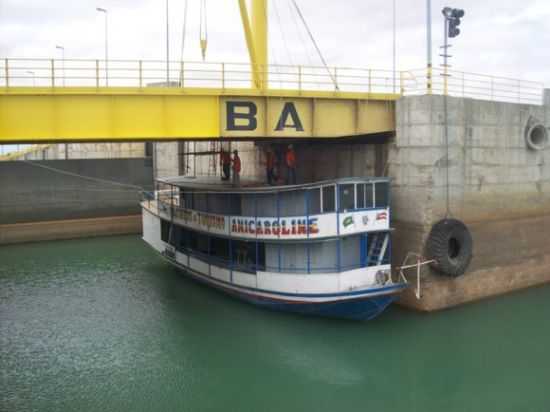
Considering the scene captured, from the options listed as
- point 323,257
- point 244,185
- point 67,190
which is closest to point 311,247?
point 323,257

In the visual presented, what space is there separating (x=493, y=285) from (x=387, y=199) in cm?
644

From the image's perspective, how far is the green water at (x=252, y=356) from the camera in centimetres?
1384

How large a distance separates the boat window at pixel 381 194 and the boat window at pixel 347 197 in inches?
36.7

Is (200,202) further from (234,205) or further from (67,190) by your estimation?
(67,190)

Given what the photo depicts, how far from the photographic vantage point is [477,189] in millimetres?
20438

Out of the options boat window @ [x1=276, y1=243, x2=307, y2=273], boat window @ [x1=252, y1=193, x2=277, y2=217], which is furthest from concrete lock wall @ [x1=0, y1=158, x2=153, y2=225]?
boat window @ [x1=276, y1=243, x2=307, y2=273]

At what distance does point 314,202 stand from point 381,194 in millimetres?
2232

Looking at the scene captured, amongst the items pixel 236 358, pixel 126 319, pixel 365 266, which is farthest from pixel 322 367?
pixel 126 319

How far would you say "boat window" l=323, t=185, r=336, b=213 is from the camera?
17.6m

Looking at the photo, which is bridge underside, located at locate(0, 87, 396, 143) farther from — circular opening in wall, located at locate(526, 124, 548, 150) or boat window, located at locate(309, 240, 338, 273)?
circular opening in wall, located at locate(526, 124, 548, 150)

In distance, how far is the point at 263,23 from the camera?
21.8 m

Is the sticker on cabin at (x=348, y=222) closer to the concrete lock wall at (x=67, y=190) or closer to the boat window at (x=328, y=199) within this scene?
the boat window at (x=328, y=199)

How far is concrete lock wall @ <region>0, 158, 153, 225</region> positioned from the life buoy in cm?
2412

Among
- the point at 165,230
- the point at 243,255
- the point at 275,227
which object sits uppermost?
the point at 275,227
